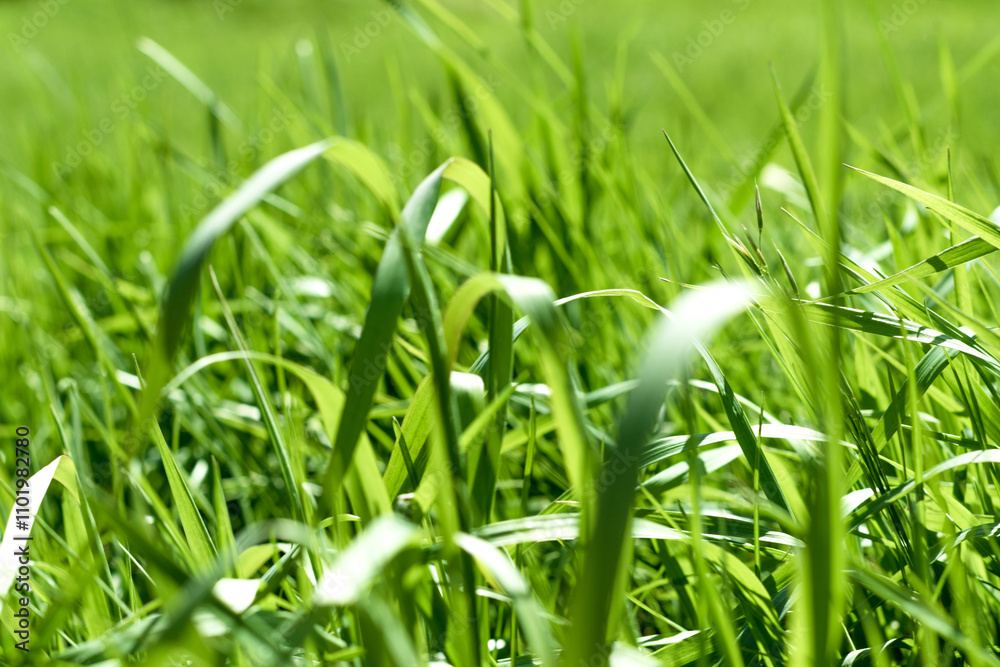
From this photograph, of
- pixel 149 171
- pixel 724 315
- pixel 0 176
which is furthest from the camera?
pixel 0 176

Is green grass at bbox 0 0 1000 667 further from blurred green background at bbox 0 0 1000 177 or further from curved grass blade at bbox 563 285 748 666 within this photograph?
blurred green background at bbox 0 0 1000 177

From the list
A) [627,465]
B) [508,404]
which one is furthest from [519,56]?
[627,465]

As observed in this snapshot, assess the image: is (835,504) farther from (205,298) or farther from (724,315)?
(205,298)

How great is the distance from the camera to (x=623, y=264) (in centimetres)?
99

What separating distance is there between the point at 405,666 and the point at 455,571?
0.33 feet

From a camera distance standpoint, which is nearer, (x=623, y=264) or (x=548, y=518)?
(x=548, y=518)

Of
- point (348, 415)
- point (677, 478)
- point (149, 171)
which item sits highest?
point (149, 171)

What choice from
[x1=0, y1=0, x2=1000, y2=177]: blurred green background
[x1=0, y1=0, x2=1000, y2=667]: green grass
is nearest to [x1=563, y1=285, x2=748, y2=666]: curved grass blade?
[x1=0, y1=0, x2=1000, y2=667]: green grass

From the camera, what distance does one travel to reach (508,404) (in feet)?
2.02

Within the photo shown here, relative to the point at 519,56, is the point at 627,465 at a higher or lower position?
lower

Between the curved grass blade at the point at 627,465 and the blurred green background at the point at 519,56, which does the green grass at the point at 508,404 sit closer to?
the curved grass blade at the point at 627,465

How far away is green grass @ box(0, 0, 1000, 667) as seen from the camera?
0.95 feet

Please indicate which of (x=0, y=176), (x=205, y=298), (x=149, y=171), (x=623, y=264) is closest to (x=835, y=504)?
(x=623, y=264)

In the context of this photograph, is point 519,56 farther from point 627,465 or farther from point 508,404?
point 627,465
